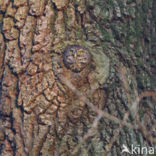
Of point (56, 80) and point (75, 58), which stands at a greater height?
point (75, 58)

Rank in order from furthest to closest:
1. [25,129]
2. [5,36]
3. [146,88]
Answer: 1. [146,88]
2. [5,36]
3. [25,129]

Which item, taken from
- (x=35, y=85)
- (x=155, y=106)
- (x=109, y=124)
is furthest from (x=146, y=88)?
(x=35, y=85)

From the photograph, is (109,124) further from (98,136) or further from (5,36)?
(5,36)

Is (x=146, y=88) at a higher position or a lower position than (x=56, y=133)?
higher

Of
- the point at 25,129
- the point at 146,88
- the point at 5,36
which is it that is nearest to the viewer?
the point at 25,129

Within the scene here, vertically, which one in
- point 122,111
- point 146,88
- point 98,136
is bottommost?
point 98,136

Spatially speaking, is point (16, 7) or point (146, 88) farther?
point (146, 88)
